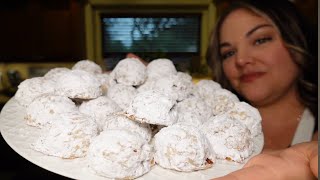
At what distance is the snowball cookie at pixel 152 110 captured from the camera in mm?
680

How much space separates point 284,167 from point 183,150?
0.17 m

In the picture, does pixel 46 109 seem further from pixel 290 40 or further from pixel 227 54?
pixel 290 40

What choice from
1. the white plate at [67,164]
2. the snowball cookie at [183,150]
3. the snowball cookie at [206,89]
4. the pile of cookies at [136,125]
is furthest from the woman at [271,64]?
the snowball cookie at [183,150]

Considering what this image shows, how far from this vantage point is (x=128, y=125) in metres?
0.70

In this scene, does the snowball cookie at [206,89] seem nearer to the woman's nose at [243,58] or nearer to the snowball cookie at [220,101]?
the snowball cookie at [220,101]

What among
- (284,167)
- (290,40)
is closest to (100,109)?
(284,167)

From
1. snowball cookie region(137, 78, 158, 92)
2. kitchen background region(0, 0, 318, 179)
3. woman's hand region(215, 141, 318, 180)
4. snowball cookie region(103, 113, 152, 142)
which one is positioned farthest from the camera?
kitchen background region(0, 0, 318, 179)

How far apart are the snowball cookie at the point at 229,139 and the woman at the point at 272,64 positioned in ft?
2.06

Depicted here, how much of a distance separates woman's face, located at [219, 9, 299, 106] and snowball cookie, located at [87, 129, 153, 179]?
81 centimetres

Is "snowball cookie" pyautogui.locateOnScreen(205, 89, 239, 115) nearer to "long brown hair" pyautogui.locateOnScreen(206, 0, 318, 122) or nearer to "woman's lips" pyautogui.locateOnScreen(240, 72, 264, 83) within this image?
"woman's lips" pyautogui.locateOnScreen(240, 72, 264, 83)

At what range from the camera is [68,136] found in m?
0.66

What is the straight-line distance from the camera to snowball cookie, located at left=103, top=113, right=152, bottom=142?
2.29 feet

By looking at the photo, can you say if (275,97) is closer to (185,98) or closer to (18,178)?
(185,98)

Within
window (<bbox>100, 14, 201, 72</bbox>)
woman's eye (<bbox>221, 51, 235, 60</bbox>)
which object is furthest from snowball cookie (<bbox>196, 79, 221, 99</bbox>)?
window (<bbox>100, 14, 201, 72</bbox>)
